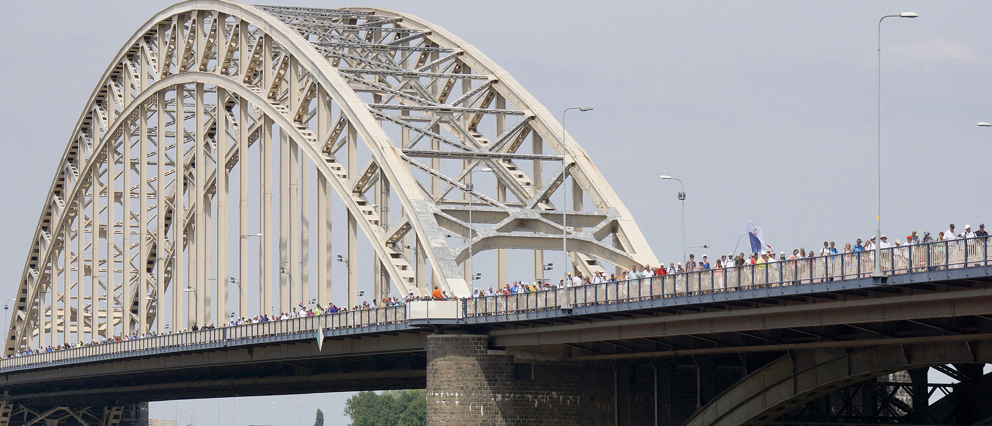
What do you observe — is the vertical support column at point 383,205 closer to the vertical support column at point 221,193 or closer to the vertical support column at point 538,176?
the vertical support column at point 538,176

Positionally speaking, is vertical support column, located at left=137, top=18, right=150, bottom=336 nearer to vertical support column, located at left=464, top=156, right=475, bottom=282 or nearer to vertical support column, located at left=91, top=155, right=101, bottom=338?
vertical support column, located at left=91, top=155, right=101, bottom=338

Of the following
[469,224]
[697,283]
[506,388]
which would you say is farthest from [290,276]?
[697,283]

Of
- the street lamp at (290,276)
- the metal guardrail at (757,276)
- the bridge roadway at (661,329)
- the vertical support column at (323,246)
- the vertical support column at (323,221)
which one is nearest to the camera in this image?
the metal guardrail at (757,276)

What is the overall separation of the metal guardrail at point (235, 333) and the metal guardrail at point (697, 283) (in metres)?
0.04

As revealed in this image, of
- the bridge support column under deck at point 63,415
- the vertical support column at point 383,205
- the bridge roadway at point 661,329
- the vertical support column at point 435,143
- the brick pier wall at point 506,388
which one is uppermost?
the vertical support column at point 435,143

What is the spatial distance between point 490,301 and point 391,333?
7281 millimetres

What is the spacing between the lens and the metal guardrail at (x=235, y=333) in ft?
227

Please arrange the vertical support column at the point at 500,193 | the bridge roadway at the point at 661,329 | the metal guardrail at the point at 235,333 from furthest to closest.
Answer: the vertical support column at the point at 500,193 < the metal guardrail at the point at 235,333 < the bridge roadway at the point at 661,329

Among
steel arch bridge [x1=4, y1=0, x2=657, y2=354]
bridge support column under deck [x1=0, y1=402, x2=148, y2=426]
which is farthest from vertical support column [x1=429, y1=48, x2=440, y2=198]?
bridge support column under deck [x1=0, y1=402, x2=148, y2=426]

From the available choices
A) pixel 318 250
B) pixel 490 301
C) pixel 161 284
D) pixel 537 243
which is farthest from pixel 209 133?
pixel 490 301

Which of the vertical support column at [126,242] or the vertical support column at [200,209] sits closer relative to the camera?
the vertical support column at [200,209]

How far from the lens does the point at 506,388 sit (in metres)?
63.9

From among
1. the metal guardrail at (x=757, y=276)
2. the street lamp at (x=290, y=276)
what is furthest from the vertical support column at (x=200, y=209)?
the metal guardrail at (x=757, y=276)

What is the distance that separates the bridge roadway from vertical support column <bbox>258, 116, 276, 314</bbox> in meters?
5.47
